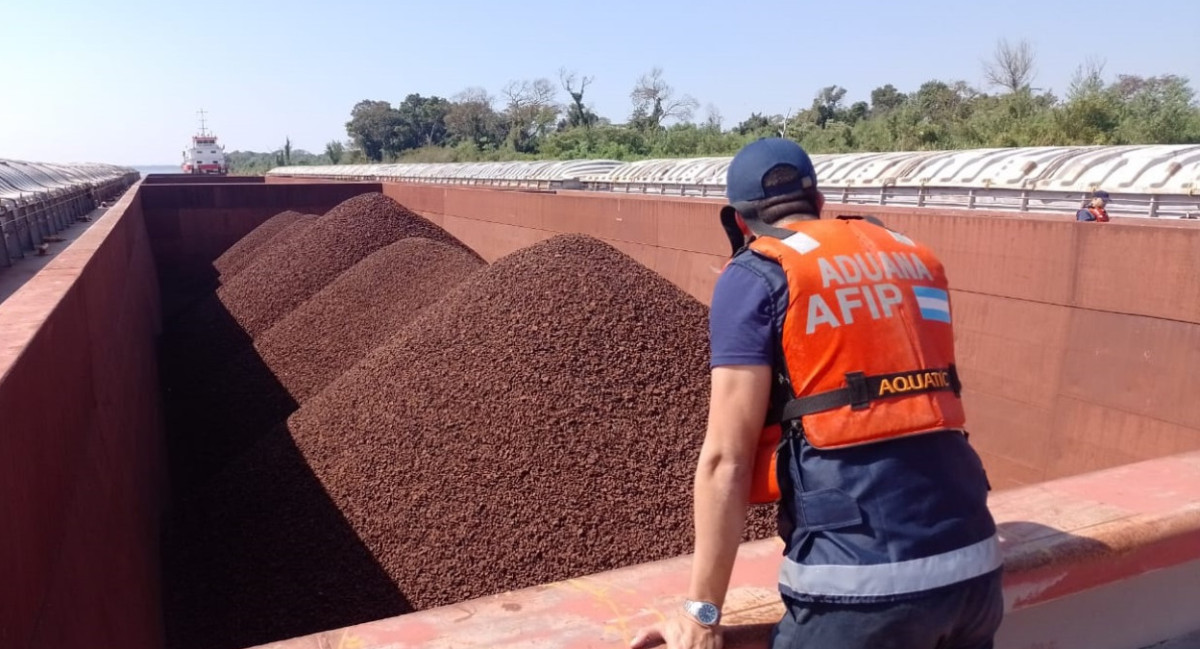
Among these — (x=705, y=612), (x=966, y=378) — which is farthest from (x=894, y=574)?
(x=966, y=378)

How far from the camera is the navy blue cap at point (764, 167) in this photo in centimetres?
160

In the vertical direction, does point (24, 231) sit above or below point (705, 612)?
above

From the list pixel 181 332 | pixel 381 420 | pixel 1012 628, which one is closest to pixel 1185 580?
pixel 1012 628

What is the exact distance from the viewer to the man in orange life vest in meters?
1.39

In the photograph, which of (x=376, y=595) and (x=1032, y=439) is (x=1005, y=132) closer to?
(x=1032, y=439)

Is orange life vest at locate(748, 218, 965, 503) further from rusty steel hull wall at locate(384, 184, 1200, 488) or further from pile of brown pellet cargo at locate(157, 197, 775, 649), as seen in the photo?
rusty steel hull wall at locate(384, 184, 1200, 488)

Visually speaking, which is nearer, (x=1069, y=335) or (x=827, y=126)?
(x=1069, y=335)

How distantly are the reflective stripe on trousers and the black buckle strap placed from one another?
0.25m

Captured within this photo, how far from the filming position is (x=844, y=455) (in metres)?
1.41

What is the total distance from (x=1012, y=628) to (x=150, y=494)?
526 cm

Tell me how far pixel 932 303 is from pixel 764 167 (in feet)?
1.26

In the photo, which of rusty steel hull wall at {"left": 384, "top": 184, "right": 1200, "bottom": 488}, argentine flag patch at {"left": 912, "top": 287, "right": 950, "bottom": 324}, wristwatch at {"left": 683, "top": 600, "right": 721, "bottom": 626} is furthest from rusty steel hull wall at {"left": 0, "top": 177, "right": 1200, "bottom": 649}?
argentine flag patch at {"left": 912, "top": 287, "right": 950, "bottom": 324}

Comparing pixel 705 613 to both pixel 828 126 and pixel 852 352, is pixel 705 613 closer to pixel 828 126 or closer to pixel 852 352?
pixel 852 352

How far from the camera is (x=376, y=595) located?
416cm
